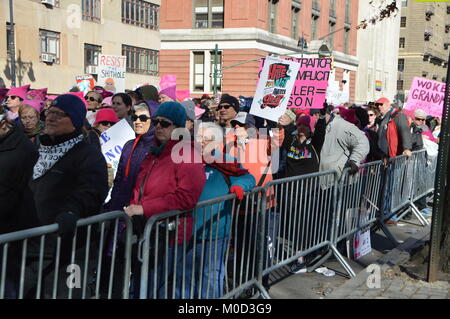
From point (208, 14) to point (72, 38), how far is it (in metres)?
→ 15.6

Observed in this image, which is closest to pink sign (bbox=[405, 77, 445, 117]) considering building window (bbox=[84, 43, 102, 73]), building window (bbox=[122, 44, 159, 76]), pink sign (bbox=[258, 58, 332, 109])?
pink sign (bbox=[258, 58, 332, 109])

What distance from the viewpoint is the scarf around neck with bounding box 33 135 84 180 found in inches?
150

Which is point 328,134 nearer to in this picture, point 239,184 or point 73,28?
point 239,184

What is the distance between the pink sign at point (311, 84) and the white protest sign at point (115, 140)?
2.58 m

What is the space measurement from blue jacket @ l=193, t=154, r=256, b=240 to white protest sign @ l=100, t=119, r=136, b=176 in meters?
1.69

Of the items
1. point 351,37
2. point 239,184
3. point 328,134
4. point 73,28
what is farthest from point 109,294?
point 351,37

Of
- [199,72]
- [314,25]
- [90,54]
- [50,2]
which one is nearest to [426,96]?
[50,2]

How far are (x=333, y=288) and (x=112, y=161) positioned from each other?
8.89 ft

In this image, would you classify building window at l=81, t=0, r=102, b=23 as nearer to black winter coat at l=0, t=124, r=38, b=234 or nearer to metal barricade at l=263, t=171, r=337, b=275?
metal barricade at l=263, t=171, r=337, b=275

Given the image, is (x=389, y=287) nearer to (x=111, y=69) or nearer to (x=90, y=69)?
(x=111, y=69)

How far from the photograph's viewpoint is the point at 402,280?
5.85 meters

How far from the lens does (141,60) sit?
3872 cm

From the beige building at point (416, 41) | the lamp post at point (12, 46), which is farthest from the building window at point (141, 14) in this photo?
the beige building at point (416, 41)

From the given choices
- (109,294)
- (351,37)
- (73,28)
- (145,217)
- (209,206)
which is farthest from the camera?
(351,37)
